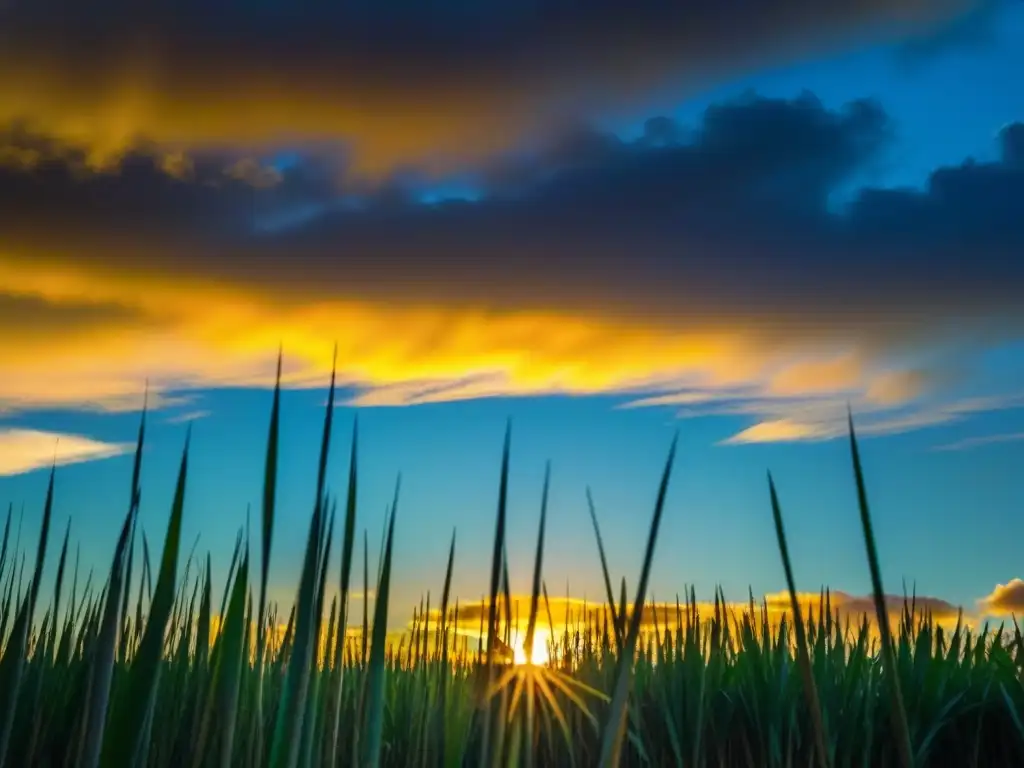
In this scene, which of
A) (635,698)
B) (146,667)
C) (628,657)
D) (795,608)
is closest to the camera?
(146,667)

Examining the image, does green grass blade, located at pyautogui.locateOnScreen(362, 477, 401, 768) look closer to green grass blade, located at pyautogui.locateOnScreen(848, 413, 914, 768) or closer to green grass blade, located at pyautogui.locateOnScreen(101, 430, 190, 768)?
green grass blade, located at pyautogui.locateOnScreen(101, 430, 190, 768)

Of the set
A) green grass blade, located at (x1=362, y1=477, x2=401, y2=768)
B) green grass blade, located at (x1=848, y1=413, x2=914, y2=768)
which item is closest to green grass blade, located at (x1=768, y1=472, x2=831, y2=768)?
green grass blade, located at (x1=848, y1=413, x2=914, y2=768)

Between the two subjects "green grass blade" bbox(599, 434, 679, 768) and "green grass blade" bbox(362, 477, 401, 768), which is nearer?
"green grass blade" bbox(599, 434, 679, 768)

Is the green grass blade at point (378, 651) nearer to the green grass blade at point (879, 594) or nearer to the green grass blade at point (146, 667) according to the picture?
the green grass blade at point (146, 667)

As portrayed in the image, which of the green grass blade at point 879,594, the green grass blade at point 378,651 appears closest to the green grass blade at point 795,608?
the green grass blade at point 879,594

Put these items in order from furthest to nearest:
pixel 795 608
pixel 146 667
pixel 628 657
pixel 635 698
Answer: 1. pixel 635 698
2. pixel 795 608
3. pixel 628 657
4. pixel 146 667

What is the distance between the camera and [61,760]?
2971mm

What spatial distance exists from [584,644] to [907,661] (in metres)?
1.35

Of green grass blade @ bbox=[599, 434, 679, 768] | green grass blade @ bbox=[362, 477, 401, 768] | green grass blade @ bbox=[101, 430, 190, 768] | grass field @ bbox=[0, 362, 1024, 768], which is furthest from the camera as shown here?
grass field @ bbox=[0, 362, 1024, 768]

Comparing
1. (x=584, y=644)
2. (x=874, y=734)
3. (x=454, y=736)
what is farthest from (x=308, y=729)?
(x=584, y=644)

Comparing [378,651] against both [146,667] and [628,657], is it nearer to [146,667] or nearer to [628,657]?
[628,657]

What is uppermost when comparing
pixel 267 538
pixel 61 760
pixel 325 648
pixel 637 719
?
pixel 267 538

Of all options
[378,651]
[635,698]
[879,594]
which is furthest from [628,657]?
[635,698]

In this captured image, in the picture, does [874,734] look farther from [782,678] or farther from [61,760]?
[61,760]
